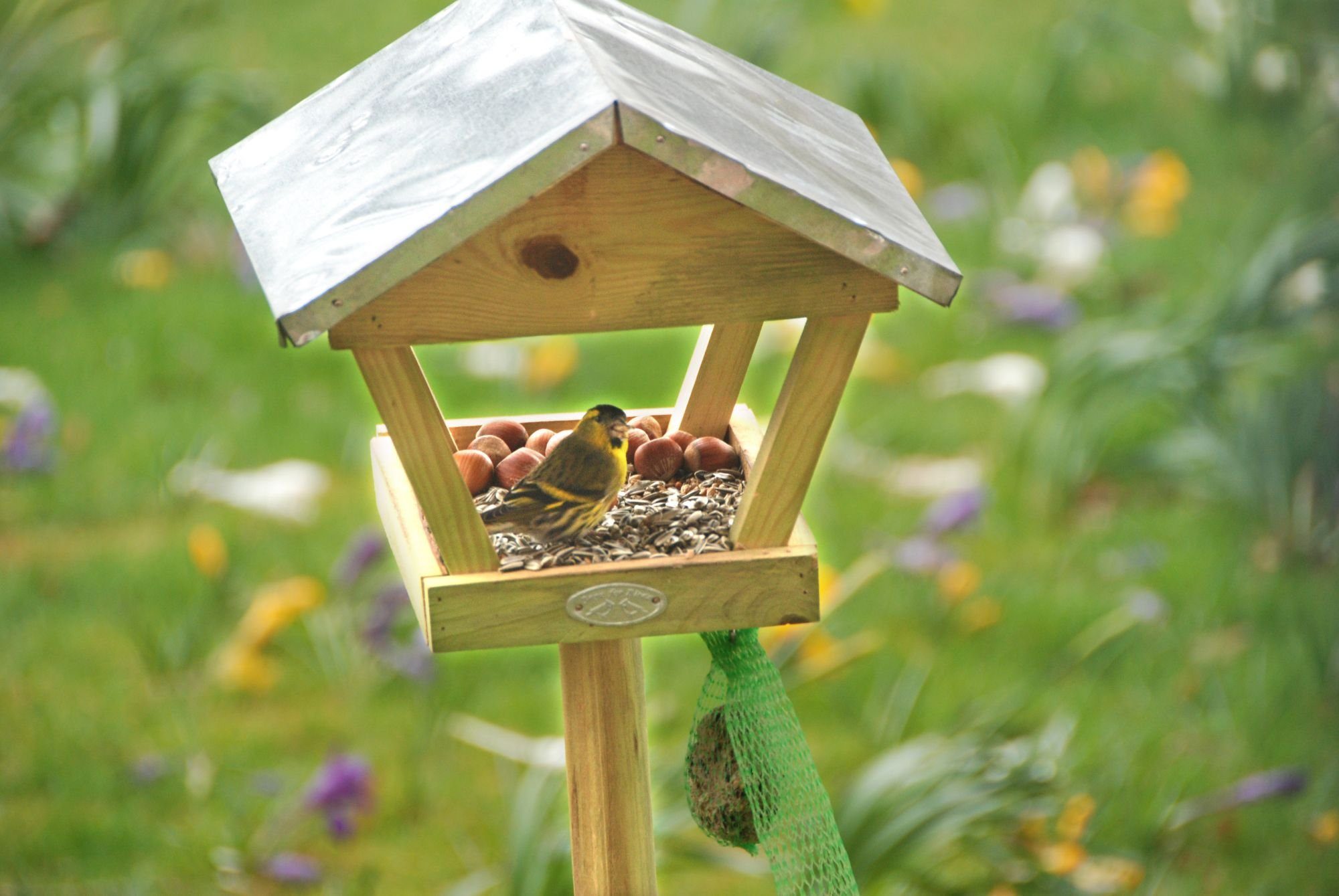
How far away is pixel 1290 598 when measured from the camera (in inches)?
181

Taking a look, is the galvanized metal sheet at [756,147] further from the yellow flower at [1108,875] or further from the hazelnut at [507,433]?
the yellow flower at [1108,875]

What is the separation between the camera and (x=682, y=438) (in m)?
2.53

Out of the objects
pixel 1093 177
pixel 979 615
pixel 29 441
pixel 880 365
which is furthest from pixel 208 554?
pixel 1093 177

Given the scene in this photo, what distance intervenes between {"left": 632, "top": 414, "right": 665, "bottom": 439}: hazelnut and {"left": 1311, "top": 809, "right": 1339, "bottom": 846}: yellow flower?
215 centimetres

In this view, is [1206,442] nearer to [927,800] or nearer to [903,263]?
[927,800]

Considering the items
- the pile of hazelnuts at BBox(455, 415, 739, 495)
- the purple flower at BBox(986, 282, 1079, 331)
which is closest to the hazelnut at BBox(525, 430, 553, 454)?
the pile of hazelnuts at BBox(455, 415, 739, 495)

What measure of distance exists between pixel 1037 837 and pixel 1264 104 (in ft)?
17.3

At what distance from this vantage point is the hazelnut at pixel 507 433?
2.54 m

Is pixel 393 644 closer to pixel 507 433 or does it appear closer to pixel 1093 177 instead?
pixel 507 433

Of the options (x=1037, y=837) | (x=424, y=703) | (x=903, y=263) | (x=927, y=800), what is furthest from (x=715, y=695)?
(x=424, y=703)

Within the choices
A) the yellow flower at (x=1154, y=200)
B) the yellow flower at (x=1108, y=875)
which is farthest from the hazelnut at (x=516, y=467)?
the yellow flower at (x=1154, y=200)

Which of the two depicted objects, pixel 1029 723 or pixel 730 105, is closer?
pixel 730 105

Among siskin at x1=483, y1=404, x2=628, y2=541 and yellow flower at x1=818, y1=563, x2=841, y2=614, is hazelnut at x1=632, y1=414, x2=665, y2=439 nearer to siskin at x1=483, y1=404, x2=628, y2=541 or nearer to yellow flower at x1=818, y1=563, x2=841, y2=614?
siskin at x1=483, y1=404, x2=628, y2=541

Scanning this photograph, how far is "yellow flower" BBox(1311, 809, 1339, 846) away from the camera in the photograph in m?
3.71
